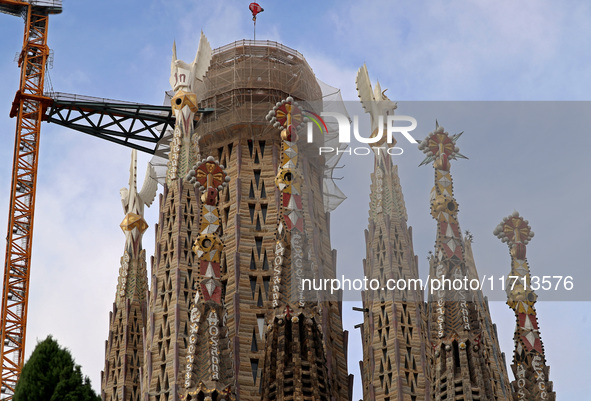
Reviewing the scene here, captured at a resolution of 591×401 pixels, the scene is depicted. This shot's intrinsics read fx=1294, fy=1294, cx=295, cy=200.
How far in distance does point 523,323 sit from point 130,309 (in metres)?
16.9

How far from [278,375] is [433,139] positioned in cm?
901

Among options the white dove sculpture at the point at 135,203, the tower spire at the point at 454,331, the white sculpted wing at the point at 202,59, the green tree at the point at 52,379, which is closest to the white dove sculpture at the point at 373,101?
the white sculpted wing at the point at 202,59

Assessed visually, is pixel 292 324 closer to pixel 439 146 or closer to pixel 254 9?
pixel 439 146

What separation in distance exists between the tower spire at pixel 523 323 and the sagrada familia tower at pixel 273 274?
0.14 feet

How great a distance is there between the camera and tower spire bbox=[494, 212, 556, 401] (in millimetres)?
37094

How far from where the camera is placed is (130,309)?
161 feet

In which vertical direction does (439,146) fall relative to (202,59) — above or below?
below

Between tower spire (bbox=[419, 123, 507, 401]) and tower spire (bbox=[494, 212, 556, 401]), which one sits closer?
tower spire (bbox=[419, 123, 507, 401])

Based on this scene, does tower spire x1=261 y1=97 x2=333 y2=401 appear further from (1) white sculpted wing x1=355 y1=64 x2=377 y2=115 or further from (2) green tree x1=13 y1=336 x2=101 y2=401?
(1) white sculpted wing x1=355 y1=64 x2=377 y2=115

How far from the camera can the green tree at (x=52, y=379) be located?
28500mm

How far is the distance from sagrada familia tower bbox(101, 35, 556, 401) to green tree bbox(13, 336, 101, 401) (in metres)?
7.13

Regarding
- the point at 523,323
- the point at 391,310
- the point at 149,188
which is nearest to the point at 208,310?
the point at 391,310

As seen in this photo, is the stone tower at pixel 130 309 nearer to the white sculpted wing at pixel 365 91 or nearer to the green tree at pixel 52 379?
the white sculpted wing at pixel 365 91

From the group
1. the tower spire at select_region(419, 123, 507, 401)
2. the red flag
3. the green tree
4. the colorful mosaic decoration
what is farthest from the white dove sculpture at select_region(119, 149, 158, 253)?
the green tree
